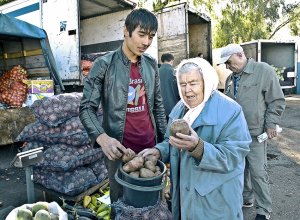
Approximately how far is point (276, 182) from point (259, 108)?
74.9 inches

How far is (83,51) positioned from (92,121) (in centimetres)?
675

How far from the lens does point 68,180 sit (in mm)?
3871

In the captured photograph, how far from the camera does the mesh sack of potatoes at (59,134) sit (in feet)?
13.1

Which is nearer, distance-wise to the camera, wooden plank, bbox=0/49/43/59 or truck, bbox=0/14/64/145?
truck, bbox=0/14/64/145

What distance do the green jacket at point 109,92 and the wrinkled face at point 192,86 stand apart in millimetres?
674

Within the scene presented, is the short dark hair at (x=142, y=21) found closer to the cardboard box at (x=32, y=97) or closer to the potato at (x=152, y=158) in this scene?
the potato at (x=152, y=158)

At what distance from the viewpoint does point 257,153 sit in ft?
11.7

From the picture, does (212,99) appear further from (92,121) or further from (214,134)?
(92,121)

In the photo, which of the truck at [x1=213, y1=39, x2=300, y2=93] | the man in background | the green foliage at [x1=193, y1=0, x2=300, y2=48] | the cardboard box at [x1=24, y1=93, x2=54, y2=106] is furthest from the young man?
the green foliage at [x1=193, y1=0, x2=300, y2=48]

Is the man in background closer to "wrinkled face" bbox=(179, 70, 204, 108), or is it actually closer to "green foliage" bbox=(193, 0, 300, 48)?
"wrinkled face" bbox=(179, 70, 204, 108)

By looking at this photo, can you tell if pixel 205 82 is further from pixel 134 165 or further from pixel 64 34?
pixel 64 34

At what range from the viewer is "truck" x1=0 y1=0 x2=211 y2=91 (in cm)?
650

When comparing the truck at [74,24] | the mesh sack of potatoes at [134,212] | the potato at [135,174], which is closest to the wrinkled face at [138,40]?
the potato at [135,174]

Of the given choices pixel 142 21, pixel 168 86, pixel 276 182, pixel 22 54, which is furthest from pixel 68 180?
pixel 22 54
